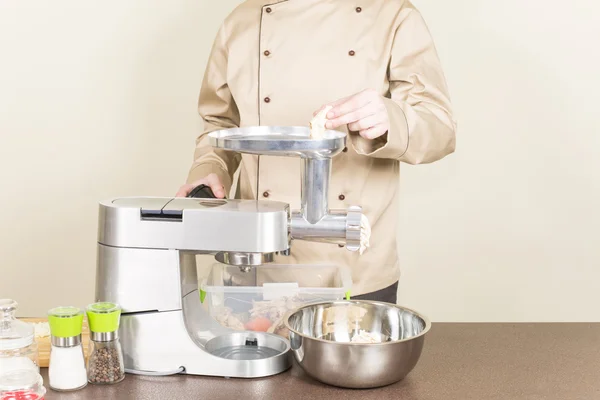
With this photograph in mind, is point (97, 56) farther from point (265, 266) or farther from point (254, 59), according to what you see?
→ point (265, 266)

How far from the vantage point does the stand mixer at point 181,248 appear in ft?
4.64

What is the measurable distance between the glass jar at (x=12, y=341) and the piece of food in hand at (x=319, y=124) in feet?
1.98

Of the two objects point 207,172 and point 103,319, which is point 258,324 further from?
point 207,172

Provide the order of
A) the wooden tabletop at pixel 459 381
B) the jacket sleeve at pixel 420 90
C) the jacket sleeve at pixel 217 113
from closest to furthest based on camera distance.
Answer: the wooden tabletop at pixel 459 381 < the jacket sleeve at pixel 420 90 < the jacket sleeve at pixel 217 113

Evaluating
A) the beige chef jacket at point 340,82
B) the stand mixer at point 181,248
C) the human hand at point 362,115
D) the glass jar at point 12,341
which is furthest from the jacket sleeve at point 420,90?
the glass jar at point 12,341

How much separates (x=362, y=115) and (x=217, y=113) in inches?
29.1

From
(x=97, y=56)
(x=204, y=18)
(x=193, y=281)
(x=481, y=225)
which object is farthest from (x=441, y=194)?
(x=193, y=281)

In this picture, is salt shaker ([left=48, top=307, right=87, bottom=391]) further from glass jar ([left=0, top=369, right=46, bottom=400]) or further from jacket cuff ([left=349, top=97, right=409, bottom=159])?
jacket cuff ([left=349, top=97, right=409, bottom=159])

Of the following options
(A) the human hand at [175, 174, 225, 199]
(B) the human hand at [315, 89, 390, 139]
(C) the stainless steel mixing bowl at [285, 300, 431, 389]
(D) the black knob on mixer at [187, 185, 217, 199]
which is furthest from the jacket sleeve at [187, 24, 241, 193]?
(C) the stainless steel mixing bowl at [285, 300, 431, 389]

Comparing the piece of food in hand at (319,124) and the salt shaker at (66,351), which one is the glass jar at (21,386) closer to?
the salt shaker at (66,351)

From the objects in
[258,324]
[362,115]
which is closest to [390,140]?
[362,115]

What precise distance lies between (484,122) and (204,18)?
1.11 metres

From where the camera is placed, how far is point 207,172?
6.83ft

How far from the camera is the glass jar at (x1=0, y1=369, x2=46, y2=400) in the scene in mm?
1266
